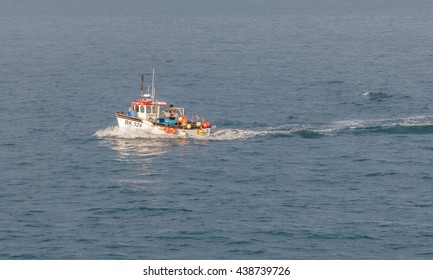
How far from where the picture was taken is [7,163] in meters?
123

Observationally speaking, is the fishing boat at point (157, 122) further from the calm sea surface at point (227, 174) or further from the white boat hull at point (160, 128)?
the calm sea surface at point (227, 174)

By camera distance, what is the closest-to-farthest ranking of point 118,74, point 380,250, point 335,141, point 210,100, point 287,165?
point 380,250 < point 287,165 < point 335,141 < point 210,100 < point 118,74

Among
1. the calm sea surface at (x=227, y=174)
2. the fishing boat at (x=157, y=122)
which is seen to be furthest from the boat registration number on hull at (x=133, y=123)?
the calm sea surface at (x=227, y=174)

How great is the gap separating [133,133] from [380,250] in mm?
50513

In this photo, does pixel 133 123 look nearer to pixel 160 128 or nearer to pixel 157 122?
pixel 157 122

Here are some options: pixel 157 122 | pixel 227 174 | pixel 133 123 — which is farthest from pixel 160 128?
pixel 227 174

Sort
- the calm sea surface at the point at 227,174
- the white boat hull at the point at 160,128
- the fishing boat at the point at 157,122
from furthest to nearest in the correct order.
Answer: the white boat hull at the point at 160,128 → the fishing boat at the point at 157,122 → the calm sea surface at the point at 227,174

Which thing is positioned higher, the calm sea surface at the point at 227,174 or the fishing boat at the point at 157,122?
the fishing boat at the point at 157,122

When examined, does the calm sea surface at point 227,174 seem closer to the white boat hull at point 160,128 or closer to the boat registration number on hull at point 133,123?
the white boat hull at point 160,128

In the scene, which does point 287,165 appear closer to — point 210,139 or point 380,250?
point 210,139

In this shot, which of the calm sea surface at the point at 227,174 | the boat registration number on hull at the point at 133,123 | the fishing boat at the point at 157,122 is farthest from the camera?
the boat registration number on hull at the point at 133,123

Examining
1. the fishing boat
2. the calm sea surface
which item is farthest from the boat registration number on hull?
the calm sea surface

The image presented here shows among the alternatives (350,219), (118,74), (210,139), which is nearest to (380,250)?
(350,219)

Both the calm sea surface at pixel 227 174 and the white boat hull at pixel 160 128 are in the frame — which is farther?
the white boat hull at pixel 160 128
